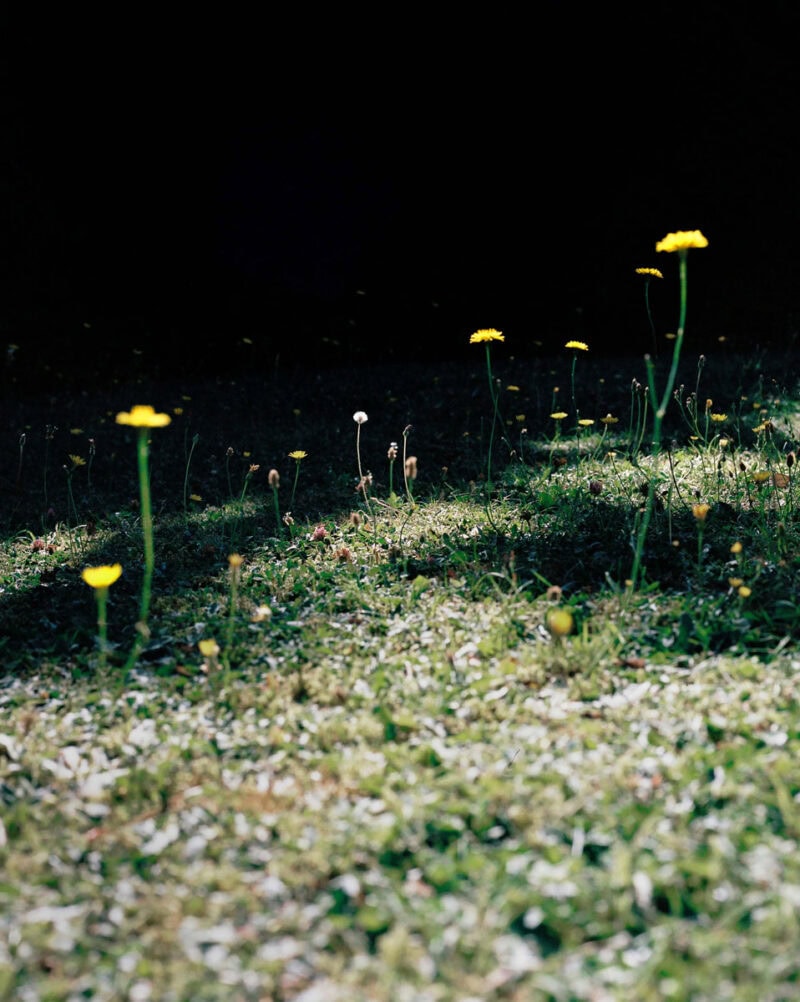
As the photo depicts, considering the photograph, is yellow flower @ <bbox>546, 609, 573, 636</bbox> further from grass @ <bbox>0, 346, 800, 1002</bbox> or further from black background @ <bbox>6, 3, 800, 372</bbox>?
black background @ <bbox>6, 3, 800, 372</bbox>

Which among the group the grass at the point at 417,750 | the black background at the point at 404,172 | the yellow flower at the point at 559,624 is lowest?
the grass at the point at 417,750

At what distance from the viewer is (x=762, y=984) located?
4.19ft

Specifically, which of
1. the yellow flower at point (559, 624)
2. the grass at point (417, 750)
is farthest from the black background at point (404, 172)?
the yellow flower at point (559, 624)

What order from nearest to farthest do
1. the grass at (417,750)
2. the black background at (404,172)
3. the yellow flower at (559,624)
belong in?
the grass at (417,750), the yellow flower at (559,624), the black background at (404,172)

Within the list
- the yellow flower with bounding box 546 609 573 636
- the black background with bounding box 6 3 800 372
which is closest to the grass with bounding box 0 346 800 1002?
the yellow flower with bounding box 546 609 573 636

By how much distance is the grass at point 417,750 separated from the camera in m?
1.38

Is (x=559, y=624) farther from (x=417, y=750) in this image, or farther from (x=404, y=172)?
(x=404, y=172)

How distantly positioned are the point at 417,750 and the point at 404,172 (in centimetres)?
830

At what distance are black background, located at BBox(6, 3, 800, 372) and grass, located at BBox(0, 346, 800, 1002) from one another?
5.51m

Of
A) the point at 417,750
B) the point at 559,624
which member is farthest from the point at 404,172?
the point at 417,750

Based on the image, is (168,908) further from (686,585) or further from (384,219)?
(384,219)

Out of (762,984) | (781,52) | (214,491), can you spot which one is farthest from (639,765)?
(781,52)

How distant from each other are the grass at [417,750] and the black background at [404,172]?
217 inches

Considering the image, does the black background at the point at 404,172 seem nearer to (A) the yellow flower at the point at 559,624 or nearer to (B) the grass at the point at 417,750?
(B) the grass at the point at 417,750
